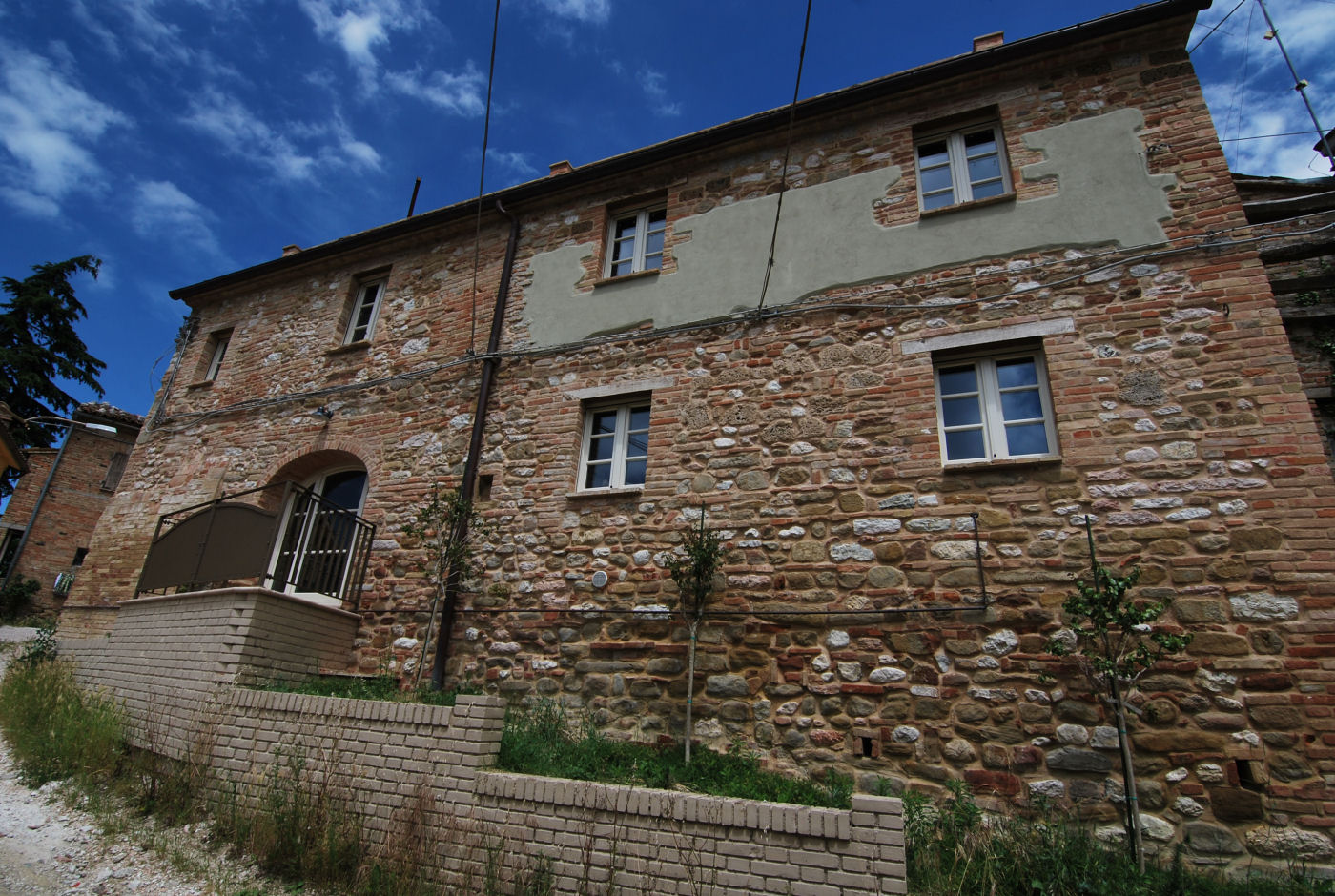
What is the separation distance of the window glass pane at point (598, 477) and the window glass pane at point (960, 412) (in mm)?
3412

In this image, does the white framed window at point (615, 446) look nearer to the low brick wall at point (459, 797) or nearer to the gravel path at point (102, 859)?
the low brick wall at point (459, 797)

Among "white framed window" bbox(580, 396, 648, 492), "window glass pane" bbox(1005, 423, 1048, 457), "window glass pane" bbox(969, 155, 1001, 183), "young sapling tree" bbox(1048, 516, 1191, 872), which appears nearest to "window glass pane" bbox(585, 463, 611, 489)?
"white framed window" bbox(580, 396, 648, 492)

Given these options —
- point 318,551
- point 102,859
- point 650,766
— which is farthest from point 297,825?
point 318,551

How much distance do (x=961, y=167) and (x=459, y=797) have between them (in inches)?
290

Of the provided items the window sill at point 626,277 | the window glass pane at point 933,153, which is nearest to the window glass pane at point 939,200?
the window glass pane at point 933,153

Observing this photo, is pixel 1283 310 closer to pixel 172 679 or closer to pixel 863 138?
pixel 863 138

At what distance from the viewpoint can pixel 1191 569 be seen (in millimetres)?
4859

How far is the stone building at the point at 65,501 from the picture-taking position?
57.0 ft

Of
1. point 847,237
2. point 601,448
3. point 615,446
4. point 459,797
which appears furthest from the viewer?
point 601,448

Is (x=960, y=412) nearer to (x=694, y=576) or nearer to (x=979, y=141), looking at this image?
(x=694, y=576)

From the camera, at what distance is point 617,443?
729cm

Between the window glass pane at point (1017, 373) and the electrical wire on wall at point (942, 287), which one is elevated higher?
the electrical wire on wall at point (942, 287)

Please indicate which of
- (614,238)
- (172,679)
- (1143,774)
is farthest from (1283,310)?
(172,679)

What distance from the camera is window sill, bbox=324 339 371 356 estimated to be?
945 cm
